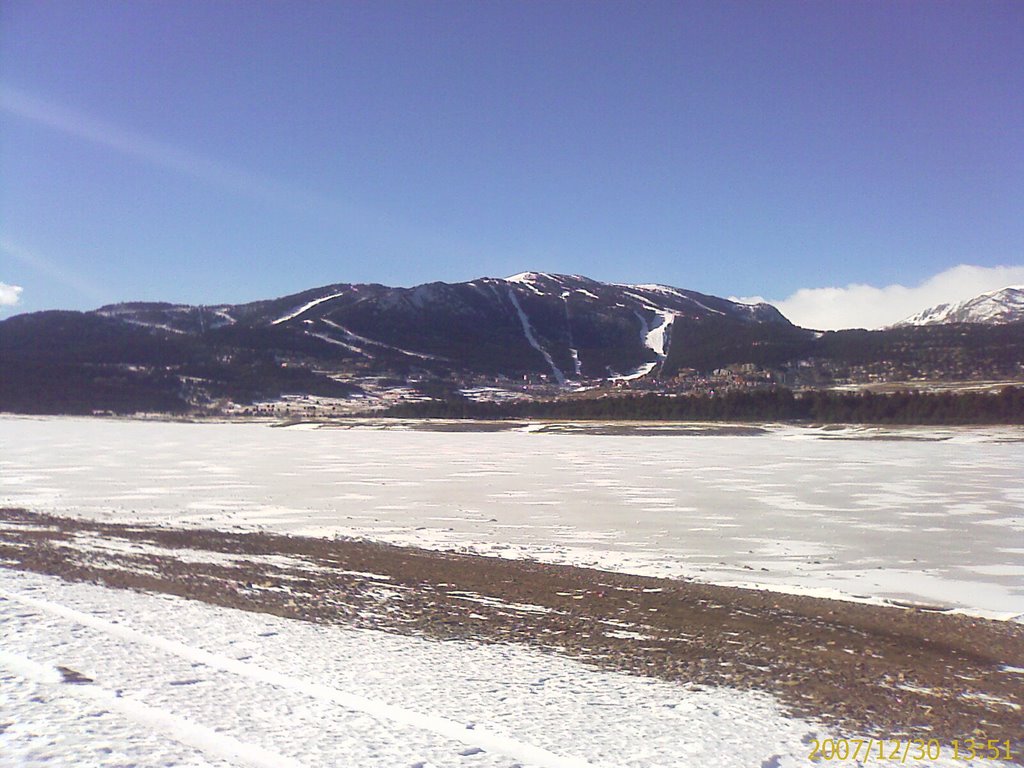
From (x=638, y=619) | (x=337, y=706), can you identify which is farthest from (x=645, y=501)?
(x=337, y=706)

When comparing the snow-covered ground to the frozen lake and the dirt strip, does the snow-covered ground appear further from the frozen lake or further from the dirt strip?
the frozen lake

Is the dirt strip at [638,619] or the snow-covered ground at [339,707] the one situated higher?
the snow-covered ground at [339,707]

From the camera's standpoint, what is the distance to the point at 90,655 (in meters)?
7.79

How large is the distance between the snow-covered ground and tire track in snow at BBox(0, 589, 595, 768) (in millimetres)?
18

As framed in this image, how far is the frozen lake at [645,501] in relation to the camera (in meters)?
13.4

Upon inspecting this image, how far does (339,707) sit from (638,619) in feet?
14.9

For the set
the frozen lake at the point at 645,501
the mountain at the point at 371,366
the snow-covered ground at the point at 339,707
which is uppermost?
the mountain at the point at 371,366

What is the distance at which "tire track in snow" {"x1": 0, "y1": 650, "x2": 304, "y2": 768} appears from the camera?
18.2ft

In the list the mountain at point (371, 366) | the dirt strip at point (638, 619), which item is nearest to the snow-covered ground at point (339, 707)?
the dirt strip at point (638, 619)
